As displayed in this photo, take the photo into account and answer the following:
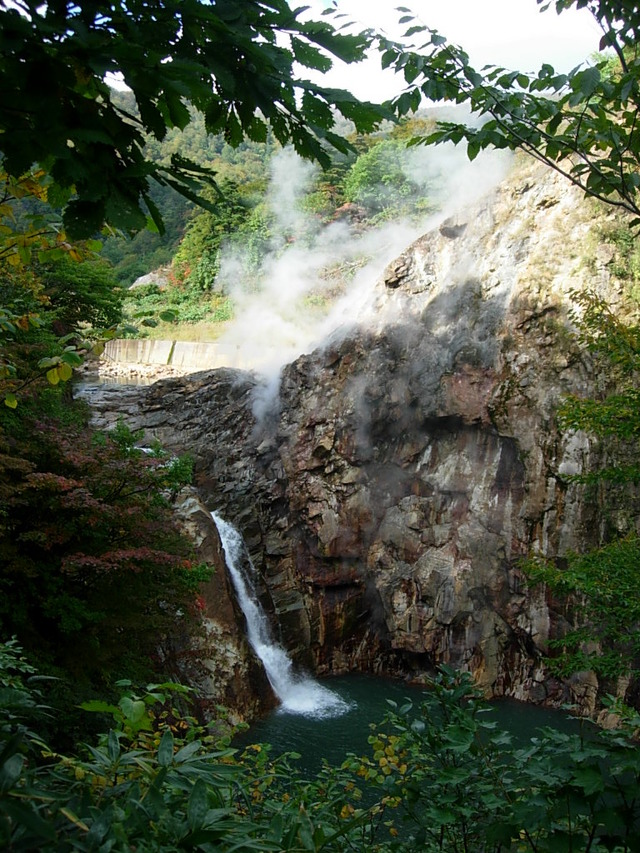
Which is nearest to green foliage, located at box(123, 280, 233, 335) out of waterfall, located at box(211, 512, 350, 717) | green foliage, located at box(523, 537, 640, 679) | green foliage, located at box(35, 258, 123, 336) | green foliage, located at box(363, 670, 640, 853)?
green foliage, located at box(35, 258, 123, 336)

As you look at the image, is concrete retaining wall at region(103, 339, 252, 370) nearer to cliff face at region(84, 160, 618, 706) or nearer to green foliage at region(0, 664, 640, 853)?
cliff face at region(84, 160, 618, 706)

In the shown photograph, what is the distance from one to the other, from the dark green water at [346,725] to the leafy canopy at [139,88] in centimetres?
735

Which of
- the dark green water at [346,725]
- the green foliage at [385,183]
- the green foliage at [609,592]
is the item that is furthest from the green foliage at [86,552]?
the green foliage at [385,183]

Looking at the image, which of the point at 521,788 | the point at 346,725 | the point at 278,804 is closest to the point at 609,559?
the point at 346,725

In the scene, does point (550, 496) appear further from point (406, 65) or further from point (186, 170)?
point (186, 170)

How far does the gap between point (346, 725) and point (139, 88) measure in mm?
9735

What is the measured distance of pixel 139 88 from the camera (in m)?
1.22

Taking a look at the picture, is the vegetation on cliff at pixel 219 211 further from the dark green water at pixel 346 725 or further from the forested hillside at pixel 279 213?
the forested hillside at pixel 279 213

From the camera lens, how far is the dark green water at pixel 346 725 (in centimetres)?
852

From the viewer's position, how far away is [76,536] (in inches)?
247

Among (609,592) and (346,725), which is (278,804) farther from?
(346,725)

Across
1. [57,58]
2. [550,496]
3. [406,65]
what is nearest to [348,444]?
[550,496]

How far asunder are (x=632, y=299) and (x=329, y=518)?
6942 mm

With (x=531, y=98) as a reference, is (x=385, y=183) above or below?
above
